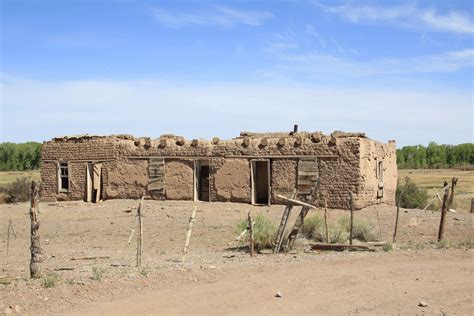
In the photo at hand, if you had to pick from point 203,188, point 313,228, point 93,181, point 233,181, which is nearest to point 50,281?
point 313,228

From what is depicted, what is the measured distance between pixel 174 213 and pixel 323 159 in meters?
5.46

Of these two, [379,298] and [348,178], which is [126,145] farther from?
[379,298]

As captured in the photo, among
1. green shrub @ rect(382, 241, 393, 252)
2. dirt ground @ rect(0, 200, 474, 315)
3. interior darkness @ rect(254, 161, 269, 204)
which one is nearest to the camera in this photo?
dirt ground @ rect(0, 200, 474, 315)

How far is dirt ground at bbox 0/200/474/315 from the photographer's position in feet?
26.4

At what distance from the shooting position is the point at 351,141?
63.7ft

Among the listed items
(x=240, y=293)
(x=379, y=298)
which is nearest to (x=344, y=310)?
(x=379, y=298)

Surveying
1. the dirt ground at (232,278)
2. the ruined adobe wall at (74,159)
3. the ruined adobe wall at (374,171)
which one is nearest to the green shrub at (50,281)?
the dirt ground at (232,278)

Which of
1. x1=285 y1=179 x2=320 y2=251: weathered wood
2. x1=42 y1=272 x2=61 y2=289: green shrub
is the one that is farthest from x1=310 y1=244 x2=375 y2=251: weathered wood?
x1=42 y1=272 x2=61 y2=289: green shrub

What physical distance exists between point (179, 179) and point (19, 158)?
50.9m

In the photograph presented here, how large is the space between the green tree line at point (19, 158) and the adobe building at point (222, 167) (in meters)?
44.7

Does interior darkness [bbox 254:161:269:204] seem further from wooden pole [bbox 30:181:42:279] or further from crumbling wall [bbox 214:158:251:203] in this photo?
wooden pole [bbox 30:181:42:279]

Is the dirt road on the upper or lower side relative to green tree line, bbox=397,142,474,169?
lower

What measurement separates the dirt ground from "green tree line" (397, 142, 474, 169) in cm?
5730

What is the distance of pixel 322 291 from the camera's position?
8727 mm
